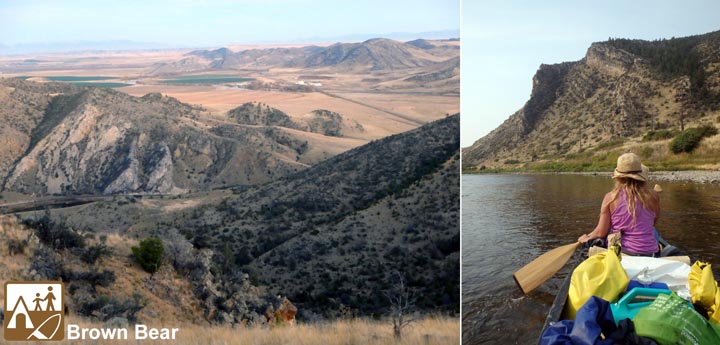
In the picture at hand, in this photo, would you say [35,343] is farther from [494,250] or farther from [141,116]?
[141,116]

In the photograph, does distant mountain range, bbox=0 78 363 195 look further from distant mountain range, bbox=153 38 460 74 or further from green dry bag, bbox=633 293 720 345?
green dry bag, bbox=633 293 720 345

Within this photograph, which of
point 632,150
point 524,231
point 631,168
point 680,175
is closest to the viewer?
point 631,168

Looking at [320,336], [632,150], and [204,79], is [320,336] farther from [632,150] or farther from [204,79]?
[204,79]

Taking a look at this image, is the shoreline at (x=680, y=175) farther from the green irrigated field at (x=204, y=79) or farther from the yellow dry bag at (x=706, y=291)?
the yellow dry bag at (x=706, y=291)

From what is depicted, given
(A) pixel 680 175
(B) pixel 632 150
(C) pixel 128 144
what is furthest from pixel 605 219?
(C) pixel 128 144

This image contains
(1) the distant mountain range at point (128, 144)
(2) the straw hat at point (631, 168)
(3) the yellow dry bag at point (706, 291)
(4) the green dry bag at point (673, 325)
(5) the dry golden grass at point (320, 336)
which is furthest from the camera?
(1) the distant mountain range at point (128, 144)

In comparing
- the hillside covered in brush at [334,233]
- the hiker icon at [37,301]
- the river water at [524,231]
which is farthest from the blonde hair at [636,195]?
the hiker icon at [37,301]

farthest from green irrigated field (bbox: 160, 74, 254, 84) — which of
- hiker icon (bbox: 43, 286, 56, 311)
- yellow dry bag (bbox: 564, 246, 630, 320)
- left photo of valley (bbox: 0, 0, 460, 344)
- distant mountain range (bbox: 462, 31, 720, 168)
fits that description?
yellow dry bag (bbox: 564, 246, 630, 320)
